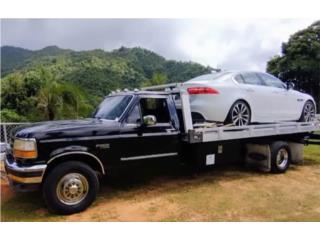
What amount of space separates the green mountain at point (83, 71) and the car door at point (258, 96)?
29.6ft

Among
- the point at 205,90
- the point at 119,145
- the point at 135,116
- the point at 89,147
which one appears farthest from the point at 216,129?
the point at 89,147

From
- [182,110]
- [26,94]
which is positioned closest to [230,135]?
[182,110]

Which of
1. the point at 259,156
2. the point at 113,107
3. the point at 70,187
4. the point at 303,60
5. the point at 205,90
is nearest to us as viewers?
the point at 70,187

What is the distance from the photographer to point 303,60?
2453 cm

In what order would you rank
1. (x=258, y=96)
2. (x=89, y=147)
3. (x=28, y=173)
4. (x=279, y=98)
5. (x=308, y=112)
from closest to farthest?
(x=28, y=173), (x=89, y=147), (x=258, y=96), (x=279, y=98), (x=308, y=112)

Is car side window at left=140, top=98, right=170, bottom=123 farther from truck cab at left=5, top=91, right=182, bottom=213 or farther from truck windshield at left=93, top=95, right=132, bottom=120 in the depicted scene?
truck windshield at left=93, top=95, right=132, bottom=120

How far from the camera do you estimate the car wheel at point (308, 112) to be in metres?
7.99

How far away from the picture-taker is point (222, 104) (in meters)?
6.03

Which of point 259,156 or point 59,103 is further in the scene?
point 59,103

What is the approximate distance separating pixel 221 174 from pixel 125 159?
2882 millimetres

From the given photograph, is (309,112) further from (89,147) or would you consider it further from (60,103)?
(60,103)

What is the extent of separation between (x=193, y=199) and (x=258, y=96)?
9.56ft

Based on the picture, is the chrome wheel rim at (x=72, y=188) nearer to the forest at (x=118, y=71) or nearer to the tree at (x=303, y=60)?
the forest at (x=118, y=71)
